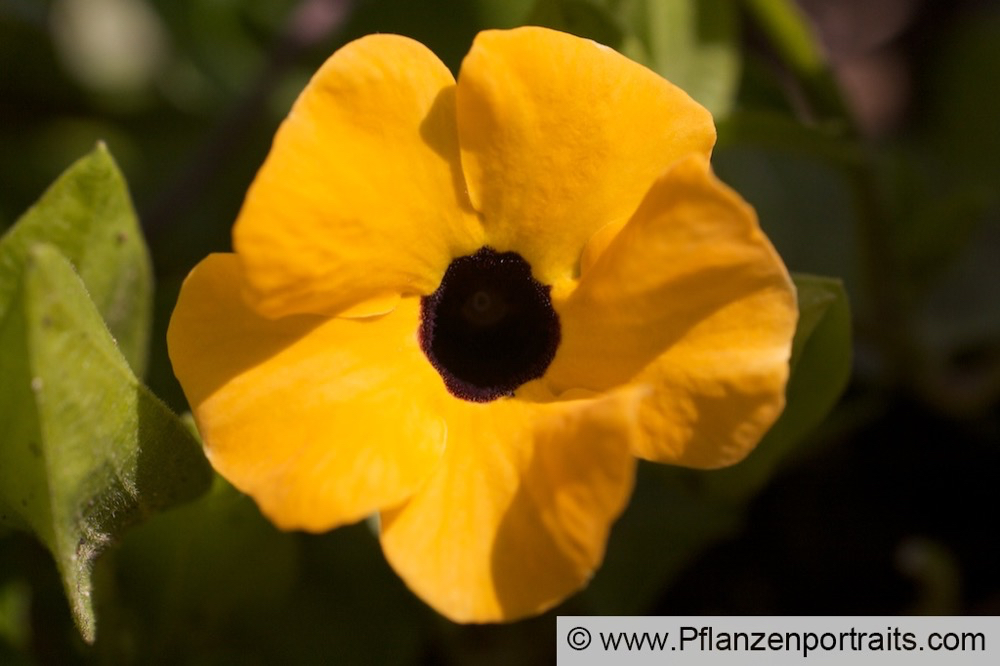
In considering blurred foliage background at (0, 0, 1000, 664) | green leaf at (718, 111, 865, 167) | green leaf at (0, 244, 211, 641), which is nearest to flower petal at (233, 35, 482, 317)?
green leaf at (0, 244, 211, 641)

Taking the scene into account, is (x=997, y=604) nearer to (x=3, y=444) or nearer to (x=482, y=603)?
(x=482, y=603)

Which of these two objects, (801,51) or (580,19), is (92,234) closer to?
(580,19)

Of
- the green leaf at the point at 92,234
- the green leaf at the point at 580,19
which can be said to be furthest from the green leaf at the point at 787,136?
the green leaf at the point at 92,234

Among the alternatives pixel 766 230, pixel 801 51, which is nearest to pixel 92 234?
pixel 801 51

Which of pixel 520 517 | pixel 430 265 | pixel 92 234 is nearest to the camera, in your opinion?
pixel 520 517

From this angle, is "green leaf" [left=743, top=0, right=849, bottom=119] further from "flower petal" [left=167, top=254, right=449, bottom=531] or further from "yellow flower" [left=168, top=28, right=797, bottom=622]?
"flower petal" [left=167, top=254, right=449, bottom=531]

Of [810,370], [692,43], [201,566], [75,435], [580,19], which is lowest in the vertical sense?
[201,566]

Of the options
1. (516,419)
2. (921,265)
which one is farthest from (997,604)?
(516,419)
